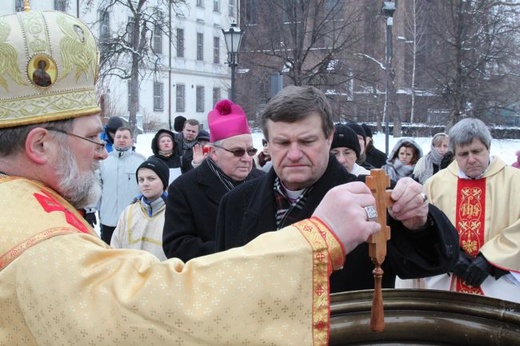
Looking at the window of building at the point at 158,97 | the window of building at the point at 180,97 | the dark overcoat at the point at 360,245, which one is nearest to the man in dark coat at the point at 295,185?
the dark overcoat at the point at 360,245

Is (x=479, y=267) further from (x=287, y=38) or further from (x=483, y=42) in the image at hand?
(x=483, y=42)

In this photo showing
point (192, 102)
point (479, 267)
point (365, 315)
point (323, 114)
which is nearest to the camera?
point (365, 315)

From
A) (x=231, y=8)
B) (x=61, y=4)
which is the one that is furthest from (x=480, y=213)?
(x=231, y=8)

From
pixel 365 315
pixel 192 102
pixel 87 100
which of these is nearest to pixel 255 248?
pixel 365 315

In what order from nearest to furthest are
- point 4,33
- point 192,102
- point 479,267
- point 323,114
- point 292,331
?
point 292,331 → point 4,33 → point 323,114 → point 479,267 → point 192,102

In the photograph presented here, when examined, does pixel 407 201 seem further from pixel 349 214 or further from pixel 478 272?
pixel 478 272

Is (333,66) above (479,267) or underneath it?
above

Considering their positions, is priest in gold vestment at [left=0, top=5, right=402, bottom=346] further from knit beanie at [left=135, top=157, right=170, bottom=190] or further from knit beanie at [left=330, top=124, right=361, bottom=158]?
knit beanie at [left=135, top=157, right=170, bottom=190]

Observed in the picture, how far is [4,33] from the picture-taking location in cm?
164

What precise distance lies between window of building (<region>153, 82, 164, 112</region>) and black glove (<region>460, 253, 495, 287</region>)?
36.9m

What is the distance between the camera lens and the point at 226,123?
4344mm

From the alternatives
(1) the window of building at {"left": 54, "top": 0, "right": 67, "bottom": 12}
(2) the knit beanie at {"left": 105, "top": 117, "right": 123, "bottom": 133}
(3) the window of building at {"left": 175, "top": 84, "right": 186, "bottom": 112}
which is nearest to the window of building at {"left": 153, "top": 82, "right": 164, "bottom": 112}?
(3) the window of building at {"left": 175, "top": 84, "right": 186, "bottom": 112}

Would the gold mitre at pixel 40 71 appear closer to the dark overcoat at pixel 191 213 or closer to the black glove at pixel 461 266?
the dark overcoat at pixel 191 213

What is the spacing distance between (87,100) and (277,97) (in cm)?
106
